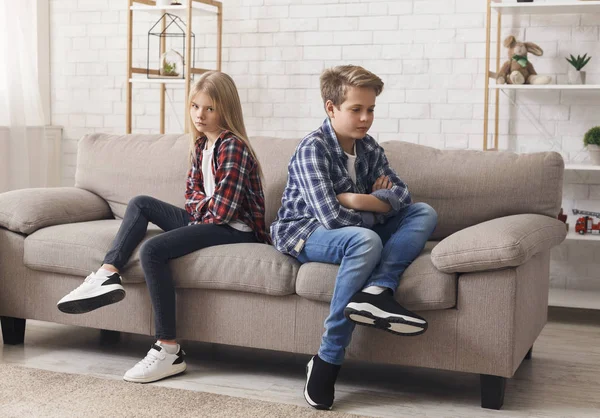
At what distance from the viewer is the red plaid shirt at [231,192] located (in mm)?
2734

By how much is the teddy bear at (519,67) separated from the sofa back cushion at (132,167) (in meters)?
1.54

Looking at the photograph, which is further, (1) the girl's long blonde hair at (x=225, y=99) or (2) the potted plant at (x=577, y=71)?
(2) the potted plant at (x=577, y=71)

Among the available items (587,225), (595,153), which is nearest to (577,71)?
(595,153)

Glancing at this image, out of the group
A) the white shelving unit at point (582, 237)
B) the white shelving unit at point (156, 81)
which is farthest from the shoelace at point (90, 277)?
the white shelving unit at point (582, 237)

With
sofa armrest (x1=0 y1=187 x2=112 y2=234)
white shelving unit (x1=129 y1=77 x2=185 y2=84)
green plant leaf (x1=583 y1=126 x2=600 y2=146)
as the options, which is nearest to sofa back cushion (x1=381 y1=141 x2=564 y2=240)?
green plant leaf (x1=583 y1=126 x2=600 y2=146)

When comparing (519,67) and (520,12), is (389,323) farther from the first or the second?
(520,12)

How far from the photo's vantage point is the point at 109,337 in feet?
10.3

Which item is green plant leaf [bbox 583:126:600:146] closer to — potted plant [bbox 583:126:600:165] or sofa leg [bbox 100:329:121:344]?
potted plant [bbox 583:126:600:165]

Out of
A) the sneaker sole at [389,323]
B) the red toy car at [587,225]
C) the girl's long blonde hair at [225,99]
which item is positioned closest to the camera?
the sneaker sole at [389,323]

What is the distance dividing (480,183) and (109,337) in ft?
4.88

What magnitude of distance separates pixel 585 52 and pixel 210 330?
7.72 ft

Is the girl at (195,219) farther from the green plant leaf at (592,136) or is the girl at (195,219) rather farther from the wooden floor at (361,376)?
the green plant leaf at (592,136)

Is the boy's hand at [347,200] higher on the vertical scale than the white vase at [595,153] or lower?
lower

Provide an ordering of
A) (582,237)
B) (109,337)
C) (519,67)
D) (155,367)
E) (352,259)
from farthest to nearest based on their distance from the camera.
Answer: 1. (519,67)
2. (582,237)
3. (109,337)
4. (155,367)
5. (352,259)
